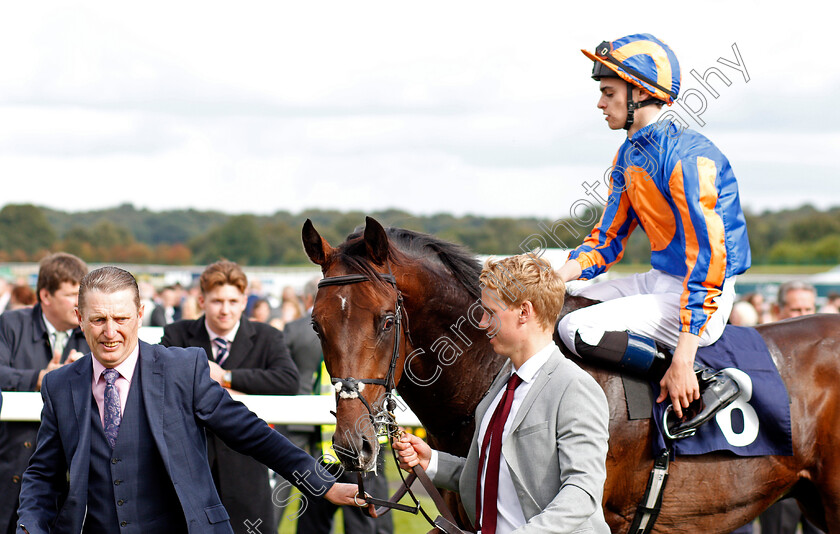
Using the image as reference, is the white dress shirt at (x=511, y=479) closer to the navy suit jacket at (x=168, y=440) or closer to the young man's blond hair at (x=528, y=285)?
the young man's blond hair at (x=528, y=285)

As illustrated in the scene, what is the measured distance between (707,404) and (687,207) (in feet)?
2.64

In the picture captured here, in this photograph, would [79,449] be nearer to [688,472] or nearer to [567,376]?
[567,376]

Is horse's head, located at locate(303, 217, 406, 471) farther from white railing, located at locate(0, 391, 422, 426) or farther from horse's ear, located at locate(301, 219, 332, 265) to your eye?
white railing, located at locate(0, 391, 422, 426)

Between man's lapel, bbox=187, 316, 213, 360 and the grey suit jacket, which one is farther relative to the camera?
man's lapel, bbox=187, 316, 213, 360

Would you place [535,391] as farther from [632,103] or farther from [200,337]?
[200,337]

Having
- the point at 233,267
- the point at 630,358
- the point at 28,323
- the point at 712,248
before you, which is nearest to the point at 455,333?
the point at 630,358

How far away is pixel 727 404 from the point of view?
316cm

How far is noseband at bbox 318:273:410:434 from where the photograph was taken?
276cm

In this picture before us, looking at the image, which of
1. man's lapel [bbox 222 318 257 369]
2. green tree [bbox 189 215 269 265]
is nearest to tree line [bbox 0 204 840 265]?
green tree [bbox 189 215 269 265]

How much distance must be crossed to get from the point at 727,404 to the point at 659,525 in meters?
0.60

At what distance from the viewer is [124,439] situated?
101 inches

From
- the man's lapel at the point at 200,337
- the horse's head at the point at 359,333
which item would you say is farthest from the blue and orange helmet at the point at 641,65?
the man's lapel at the point at 200,337

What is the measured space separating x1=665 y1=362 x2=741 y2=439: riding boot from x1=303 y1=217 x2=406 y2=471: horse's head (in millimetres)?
1153

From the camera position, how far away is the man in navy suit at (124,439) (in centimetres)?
252
